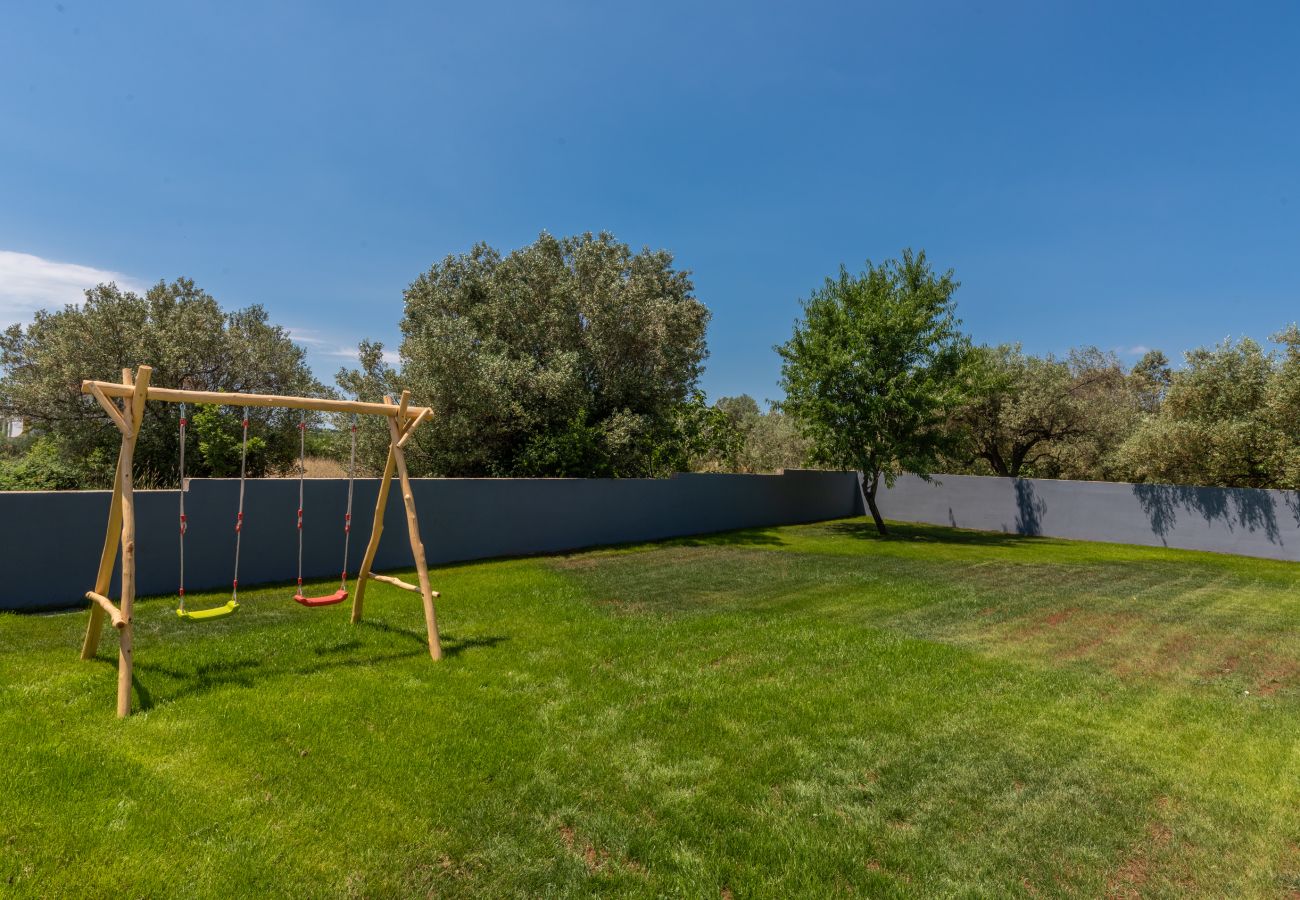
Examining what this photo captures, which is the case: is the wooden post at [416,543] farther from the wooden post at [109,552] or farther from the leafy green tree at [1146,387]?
the leafy green tree at [1146,387]

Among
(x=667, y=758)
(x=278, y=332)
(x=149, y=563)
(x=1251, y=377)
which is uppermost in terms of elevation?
(x=278, y=332)

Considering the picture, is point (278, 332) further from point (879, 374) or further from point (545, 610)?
point (879, 374)

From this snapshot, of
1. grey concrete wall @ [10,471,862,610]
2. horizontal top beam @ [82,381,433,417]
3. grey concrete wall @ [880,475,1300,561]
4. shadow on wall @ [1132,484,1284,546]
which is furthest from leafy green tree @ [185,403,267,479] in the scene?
shadow on wall @ [1132,484,1284,546]

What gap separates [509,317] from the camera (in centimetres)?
1705

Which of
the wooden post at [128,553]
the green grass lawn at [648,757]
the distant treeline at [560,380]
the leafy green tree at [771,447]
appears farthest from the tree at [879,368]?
the wooden post at [128,553]

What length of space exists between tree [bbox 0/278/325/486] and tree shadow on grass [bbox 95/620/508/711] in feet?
27.2

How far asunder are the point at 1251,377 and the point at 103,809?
76.0 feet

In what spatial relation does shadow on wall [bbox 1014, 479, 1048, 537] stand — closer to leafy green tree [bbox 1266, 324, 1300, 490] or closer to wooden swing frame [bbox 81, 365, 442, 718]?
leafy green tree [bbox 1266, 324, 1300, 490]

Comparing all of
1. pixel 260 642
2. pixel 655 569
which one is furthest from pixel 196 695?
pixel 655 569

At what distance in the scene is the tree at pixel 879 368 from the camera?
1734cm

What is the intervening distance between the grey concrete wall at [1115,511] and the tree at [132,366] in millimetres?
20528

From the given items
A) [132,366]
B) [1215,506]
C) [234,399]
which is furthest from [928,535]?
[132,366]

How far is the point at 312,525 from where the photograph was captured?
10.3 metres

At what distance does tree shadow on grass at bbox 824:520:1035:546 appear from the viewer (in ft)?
59.2
